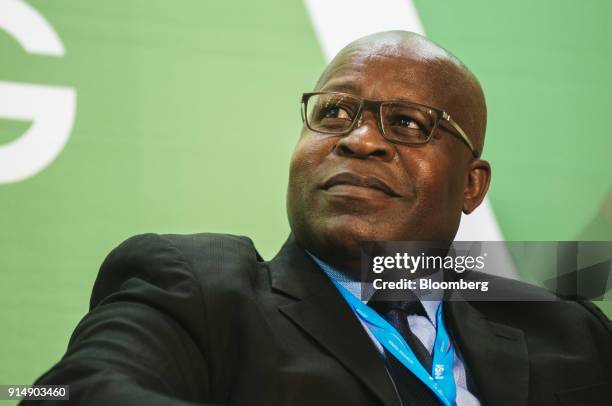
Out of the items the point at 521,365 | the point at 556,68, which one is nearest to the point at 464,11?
the point at 556,68

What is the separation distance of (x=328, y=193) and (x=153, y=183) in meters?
0.63

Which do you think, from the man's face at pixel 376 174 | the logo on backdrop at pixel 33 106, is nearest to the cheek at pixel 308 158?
the man's face at pixel 376 174

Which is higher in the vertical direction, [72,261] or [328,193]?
[328,193]

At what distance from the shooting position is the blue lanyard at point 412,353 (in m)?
1.50

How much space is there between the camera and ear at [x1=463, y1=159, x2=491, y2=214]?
2.00 metres

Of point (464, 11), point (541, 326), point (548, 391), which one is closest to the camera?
point (548, 391)

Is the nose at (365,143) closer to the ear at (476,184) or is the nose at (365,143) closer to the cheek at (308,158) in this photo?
the cheek at (308,158)

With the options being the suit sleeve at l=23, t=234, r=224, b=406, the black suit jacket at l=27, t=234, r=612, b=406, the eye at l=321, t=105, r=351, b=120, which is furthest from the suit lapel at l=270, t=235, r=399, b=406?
the eye at l=321, t=105, r=351, b=120

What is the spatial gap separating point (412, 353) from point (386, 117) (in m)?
0.51

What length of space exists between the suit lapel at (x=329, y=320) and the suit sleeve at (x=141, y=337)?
0.23 m

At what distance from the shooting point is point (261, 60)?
2271mm

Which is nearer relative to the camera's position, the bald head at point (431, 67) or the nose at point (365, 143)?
the nose at point (365, 143)

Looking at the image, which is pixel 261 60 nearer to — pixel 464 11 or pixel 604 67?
pixel 464 11

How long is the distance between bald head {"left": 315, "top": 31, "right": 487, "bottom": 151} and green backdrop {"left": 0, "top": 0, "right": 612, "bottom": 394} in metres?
0.38
